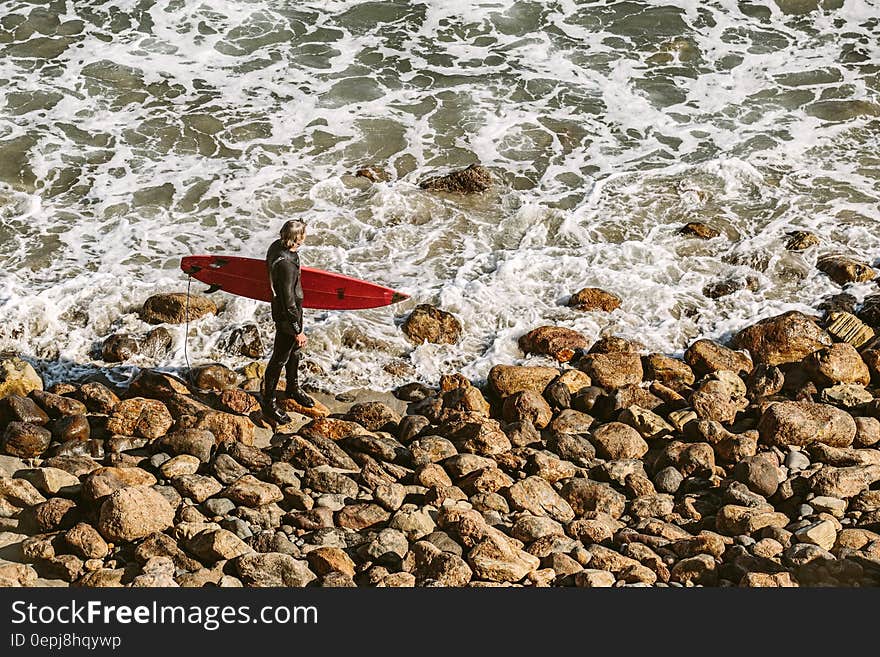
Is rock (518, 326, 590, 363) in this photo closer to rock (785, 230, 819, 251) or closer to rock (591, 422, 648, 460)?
rock (591, 422, 648, 460)

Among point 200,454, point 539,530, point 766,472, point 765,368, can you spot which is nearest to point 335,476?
point 200,454

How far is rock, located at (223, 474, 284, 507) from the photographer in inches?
267

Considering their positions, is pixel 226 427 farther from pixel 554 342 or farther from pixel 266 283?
pixel 554 342

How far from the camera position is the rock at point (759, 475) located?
7.18 meters

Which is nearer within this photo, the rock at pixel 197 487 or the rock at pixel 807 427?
the rock at pixel 197 487

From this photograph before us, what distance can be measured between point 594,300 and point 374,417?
2.98 m

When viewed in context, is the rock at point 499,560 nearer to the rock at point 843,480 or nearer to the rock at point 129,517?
the rock at point 129,517

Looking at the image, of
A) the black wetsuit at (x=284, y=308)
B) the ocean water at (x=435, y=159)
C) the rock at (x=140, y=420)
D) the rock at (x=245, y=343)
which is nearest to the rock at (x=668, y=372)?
the ocean water at (x=435, y=159)

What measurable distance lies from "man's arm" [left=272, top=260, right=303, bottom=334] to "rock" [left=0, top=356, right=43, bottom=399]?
246 cm

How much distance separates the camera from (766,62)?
1580cm

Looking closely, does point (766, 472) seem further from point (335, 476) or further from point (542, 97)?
point (542, 97)

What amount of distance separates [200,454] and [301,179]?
5.88 metres

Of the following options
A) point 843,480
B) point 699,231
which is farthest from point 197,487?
point 699,231

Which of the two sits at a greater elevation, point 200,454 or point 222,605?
point 222,605
